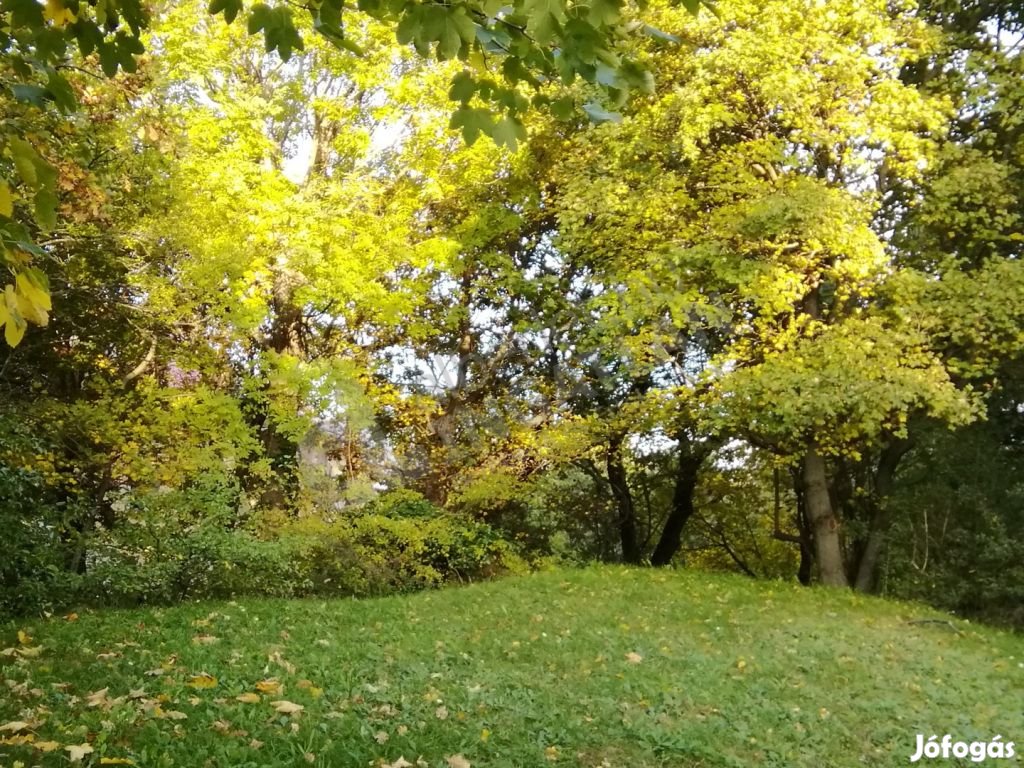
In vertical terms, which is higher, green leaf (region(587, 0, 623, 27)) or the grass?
green leaf (region(587, 0, 623, 27))

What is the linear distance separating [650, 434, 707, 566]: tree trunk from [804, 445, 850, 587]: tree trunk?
302cm

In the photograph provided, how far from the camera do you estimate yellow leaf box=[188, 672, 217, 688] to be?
446 centimetres

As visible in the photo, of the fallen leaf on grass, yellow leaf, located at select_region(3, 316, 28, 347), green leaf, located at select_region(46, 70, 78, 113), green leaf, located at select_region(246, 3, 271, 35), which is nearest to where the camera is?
yellow leaf, located at select_region(3, 316, 28, 347)

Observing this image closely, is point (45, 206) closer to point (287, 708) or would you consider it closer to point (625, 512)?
point (287, 708)

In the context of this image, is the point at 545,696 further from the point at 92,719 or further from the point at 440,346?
the point at 440,346

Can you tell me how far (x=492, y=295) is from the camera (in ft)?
45.2

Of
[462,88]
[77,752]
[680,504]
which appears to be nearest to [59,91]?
[462,88]

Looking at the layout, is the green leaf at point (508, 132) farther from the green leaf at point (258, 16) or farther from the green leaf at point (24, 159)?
the green leaf at point (24, 159)

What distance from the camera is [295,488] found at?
11000 millimetres

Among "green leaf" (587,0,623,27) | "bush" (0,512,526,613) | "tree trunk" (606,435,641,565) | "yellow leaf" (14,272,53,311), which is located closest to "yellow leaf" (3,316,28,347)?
"yellow leaf" (14,272,53,311)

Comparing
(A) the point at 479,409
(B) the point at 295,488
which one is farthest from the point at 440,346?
(B) the point at 295,488

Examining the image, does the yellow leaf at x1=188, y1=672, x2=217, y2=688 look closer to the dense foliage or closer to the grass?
the grass

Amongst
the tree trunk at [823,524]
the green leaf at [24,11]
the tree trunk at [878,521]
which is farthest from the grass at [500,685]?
the tree trunk at [878,521]

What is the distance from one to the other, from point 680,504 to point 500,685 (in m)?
10.3
